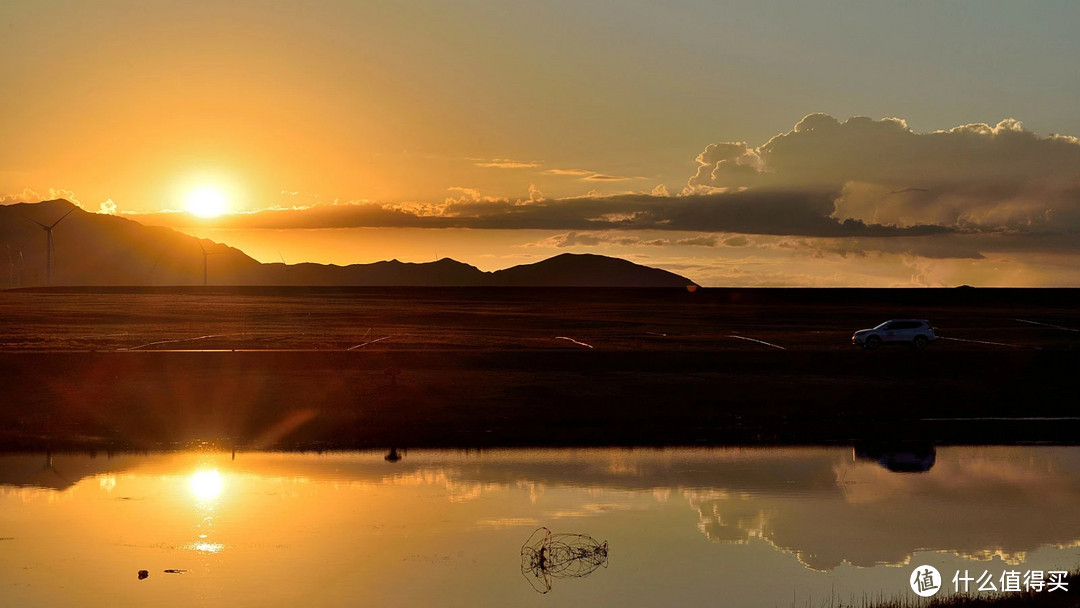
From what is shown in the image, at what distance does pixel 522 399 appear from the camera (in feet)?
192

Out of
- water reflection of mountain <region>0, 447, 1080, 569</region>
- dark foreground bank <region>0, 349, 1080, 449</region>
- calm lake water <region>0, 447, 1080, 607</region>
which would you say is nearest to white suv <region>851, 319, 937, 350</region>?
dark foreground bank <region>0, 349, 1080, 449</region>

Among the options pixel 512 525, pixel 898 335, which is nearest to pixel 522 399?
pixel 512 525

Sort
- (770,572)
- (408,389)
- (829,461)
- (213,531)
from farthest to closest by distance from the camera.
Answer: (408,389) < (829,461) < (213,531) < (770,572)

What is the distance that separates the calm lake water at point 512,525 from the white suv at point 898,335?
44367mm

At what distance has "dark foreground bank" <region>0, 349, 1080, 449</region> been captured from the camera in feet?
168

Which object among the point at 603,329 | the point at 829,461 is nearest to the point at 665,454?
the point at 829,461

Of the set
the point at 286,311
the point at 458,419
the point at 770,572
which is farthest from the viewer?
the point at 286,311

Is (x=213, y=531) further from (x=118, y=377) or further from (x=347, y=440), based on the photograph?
(x=118, y=377)

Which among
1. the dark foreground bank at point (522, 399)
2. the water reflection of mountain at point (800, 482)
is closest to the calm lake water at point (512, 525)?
the water reflection of mountain at point (800, 482)

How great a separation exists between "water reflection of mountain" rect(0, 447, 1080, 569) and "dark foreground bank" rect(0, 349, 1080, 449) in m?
4.05

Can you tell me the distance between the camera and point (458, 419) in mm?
54188

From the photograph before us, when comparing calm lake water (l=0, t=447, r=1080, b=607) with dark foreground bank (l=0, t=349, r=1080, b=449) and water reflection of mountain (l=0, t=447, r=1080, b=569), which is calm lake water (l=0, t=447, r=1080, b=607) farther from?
dark foreground bank (l=0, t=349, r=1080, b=449)

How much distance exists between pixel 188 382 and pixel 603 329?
64496 millimetres

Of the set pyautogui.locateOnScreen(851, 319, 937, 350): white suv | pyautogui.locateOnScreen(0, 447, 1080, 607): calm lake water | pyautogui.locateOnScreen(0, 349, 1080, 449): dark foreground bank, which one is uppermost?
pyautogui.locateOnScreen(851, 319, 937, 350): white suv
